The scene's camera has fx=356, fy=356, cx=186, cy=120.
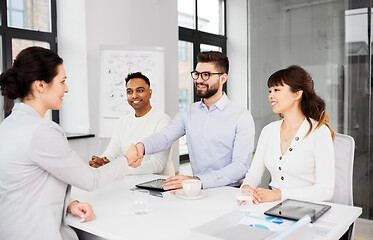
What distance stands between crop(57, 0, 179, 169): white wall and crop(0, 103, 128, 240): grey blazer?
2.68m

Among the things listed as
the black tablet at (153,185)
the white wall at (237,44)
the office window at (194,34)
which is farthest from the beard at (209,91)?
the white wall at (237,44)

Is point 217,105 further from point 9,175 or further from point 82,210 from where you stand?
point 9,175

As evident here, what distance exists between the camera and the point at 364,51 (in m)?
3.41

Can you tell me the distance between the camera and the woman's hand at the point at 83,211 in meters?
1.50

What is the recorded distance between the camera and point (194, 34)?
5945 millimetres

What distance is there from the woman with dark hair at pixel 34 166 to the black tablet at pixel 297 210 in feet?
2.61

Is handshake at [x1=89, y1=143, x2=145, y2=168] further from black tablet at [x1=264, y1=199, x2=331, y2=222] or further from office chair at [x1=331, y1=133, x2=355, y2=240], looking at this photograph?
office chair at [x1=331, y1=133, x2=355, y2=240]

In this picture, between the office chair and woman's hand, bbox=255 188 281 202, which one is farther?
the office chair

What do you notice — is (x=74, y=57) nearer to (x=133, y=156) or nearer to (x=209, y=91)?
(x=209, y=91)

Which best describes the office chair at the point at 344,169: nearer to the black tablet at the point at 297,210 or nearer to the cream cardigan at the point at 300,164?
the cream cardigan at the point at 300,164

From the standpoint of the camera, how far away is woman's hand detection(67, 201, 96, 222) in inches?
59.1

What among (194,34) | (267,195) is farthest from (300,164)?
(194,34)

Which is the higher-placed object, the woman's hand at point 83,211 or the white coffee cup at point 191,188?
the white coffee cup at point 191,188

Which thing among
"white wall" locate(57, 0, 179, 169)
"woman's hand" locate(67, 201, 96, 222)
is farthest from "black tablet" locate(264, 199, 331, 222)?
"white wall" locate(57, 0, 179, 169)
